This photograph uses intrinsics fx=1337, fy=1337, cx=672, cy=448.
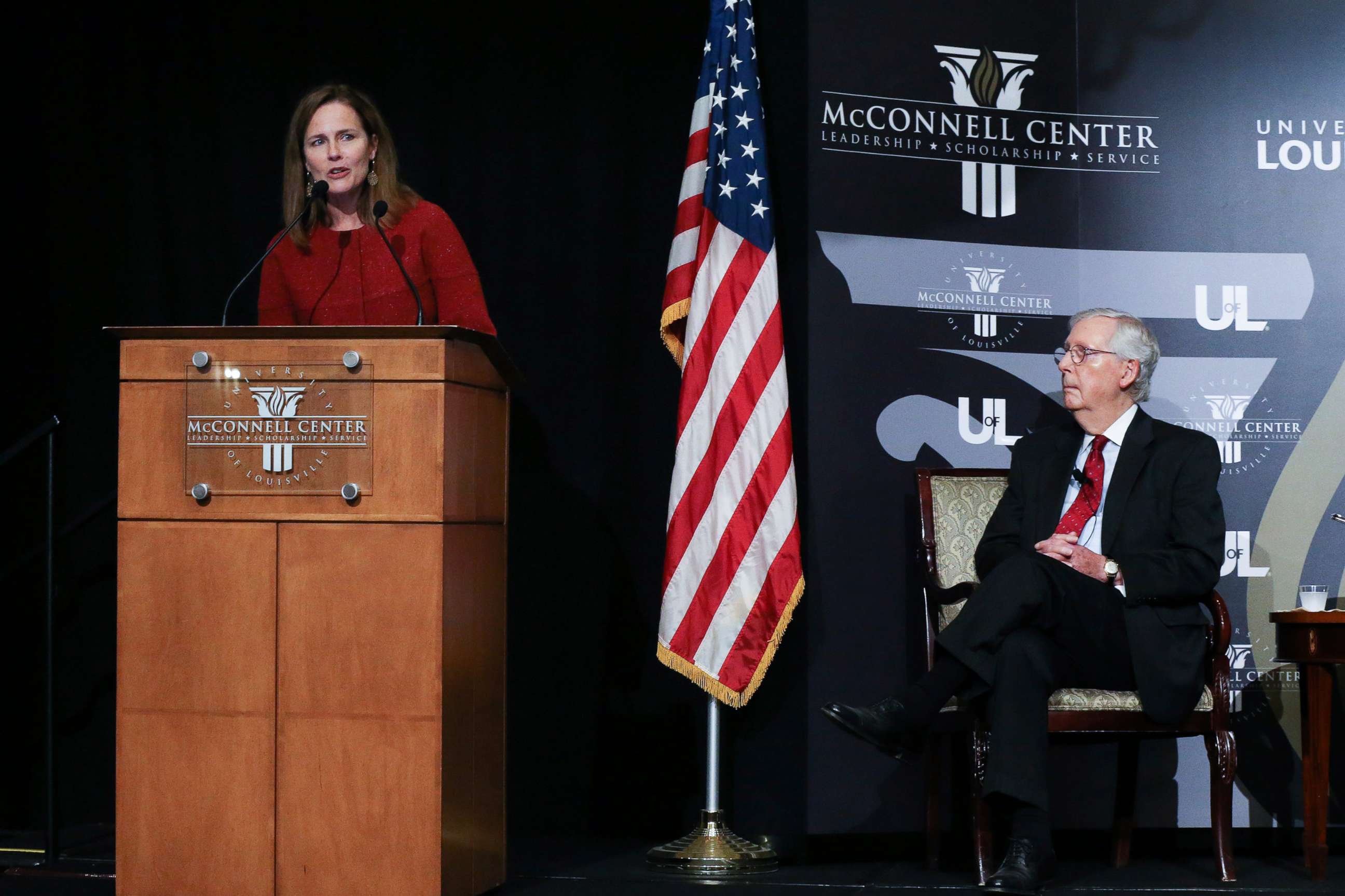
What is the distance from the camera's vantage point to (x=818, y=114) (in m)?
4.21

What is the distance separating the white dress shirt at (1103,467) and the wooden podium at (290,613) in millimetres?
1771

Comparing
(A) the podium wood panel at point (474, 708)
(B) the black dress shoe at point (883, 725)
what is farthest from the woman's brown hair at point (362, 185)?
(B) the black dress shoe at point (883, 725)

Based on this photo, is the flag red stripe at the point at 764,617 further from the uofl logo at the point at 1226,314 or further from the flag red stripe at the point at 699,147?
the uofl logo at the point at 1226,314

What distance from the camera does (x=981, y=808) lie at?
3545 mm

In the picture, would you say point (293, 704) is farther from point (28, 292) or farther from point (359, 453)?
point (28, 292)

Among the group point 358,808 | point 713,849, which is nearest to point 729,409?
point 713,849

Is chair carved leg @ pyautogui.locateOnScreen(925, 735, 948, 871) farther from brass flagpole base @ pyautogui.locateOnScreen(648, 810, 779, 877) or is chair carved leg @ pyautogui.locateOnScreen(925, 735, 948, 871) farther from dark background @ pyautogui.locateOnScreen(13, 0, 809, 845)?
dark background @ pyautogui.locateOnScreen(13, 0, 809, 845)

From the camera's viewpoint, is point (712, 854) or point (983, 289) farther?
point (983, 289)

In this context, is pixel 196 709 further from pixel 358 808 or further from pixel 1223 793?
pixel 1223 793

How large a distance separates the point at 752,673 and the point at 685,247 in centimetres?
129

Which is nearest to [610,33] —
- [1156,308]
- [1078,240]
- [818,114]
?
[818,114]

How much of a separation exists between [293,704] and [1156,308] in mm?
2966

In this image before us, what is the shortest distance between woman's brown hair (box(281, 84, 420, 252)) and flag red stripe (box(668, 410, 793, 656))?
1245mm

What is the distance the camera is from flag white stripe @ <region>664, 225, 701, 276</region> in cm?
406
